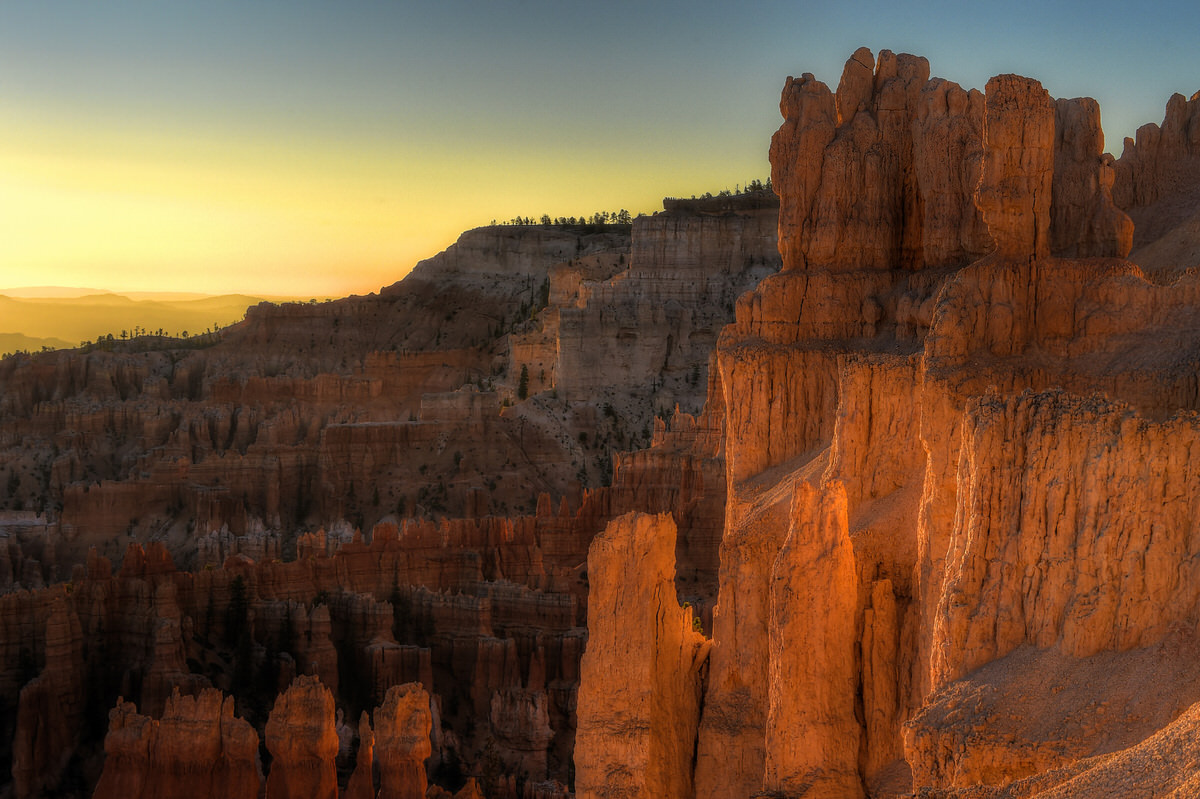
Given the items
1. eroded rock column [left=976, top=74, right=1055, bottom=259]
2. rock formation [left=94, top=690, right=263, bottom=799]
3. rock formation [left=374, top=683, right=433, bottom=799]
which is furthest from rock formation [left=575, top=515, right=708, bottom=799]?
rock formation [left=94, top=690, right=263, bottom=799]

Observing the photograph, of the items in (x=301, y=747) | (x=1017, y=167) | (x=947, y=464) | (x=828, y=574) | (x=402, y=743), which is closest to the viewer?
(x=947, y=464)

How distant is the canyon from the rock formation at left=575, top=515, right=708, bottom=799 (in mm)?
39

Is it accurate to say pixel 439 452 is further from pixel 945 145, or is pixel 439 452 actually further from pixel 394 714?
pixel 945 145

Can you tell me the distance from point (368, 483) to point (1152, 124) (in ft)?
157

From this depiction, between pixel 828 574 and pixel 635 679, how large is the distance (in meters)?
3.62

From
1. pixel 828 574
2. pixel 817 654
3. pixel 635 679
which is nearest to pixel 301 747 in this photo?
pixel 635 679

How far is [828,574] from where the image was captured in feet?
58.2

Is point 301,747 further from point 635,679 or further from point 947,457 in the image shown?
point 947,457

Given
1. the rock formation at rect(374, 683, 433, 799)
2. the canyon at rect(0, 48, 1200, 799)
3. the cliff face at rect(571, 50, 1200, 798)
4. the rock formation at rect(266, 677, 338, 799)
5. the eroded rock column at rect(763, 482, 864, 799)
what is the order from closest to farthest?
1. the cliff face at rect(571, 50, 1200, 798)
2. the canyon at rect(0, 48, 1200, 799)
3. the eroded rock column at rect(763, 482, 864, 799)
4. the rock formation at rect(374, 683, 433, 799)
5. the rock formation at rect(266, 677, 338, 799)

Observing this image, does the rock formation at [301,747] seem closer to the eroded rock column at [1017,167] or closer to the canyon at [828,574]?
the canyon at [828,574]

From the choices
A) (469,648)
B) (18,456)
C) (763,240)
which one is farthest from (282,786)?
(763,240)

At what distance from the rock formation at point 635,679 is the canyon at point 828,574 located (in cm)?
4

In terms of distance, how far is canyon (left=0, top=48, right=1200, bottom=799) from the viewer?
525 inches

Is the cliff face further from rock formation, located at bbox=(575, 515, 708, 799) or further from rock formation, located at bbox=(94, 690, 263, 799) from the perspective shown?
rock formation, located at bbox=(94, 690, 263, 799)
